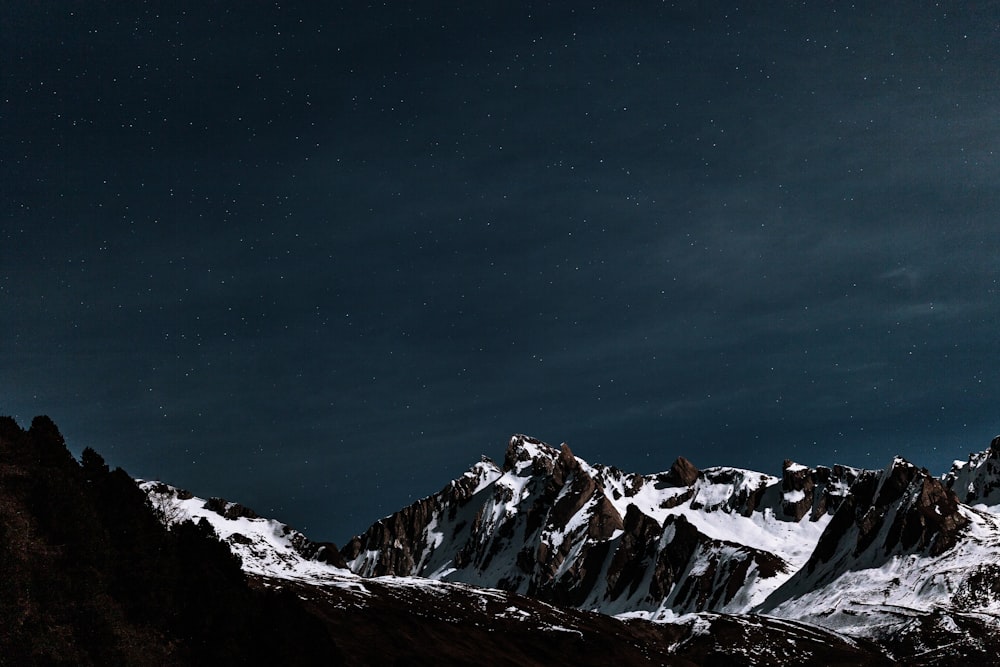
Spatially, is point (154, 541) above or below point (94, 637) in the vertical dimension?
above

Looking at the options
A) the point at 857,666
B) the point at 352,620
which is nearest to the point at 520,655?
the point at 352,620

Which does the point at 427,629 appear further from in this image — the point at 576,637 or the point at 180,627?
the point at 180,627

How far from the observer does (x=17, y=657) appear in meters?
51.2

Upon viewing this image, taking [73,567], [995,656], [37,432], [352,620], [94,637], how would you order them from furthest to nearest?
1. [995,656]
2. [352,620]
3. [37,432]
4. [73,567]
5. [94,637]

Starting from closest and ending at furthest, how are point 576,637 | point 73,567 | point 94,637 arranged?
point 94,637
point 73,567
point 576,637

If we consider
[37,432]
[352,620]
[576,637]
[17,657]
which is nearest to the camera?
[17,657]

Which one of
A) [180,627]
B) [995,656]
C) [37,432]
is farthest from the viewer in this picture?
[995,656]

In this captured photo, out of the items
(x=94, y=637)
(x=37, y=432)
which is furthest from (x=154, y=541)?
(x=94, y=637)

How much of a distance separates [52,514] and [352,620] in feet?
347

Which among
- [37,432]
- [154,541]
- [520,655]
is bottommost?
[520,655]

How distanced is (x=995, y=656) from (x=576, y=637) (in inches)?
3473

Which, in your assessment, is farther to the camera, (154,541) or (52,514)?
(154,541)

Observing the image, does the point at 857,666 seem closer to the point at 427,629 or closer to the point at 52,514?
the point at 427,629

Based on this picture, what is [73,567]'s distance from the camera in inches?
2635
